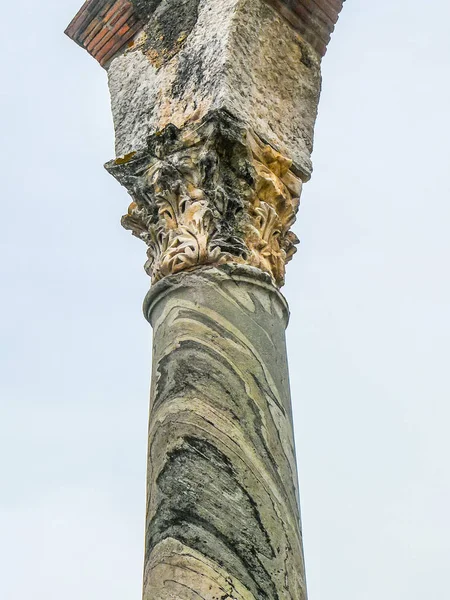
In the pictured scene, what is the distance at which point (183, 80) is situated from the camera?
Result: 16.2ft

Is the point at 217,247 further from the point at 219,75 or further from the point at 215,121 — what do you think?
the point at 219,75

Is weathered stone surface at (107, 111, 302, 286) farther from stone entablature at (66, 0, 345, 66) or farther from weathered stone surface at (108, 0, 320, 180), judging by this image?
stone entablature at (66, 0, 345, 66)

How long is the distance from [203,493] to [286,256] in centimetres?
170

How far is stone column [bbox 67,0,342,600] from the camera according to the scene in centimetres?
339

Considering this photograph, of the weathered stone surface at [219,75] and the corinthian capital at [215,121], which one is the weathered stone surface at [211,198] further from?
the weathered stone surface at [219,75]

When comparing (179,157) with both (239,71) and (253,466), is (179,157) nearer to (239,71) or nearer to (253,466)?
(239,71)

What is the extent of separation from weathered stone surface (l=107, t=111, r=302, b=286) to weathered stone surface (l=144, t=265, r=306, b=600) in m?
0.17

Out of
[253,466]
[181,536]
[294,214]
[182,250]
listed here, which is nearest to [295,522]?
[253,466]

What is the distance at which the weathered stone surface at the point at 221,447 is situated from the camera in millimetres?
3297

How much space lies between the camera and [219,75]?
468 centimetres

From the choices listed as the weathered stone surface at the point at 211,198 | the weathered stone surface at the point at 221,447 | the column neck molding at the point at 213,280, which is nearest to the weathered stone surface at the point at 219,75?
the weathered stone surface at the point at 211,198

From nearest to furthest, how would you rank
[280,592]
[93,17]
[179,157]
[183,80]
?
[280,592] → [179,157] → [183,80] → [93,17]

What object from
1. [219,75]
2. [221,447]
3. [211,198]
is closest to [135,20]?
[219,75]

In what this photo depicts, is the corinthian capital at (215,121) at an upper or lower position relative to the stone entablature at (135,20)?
lower
